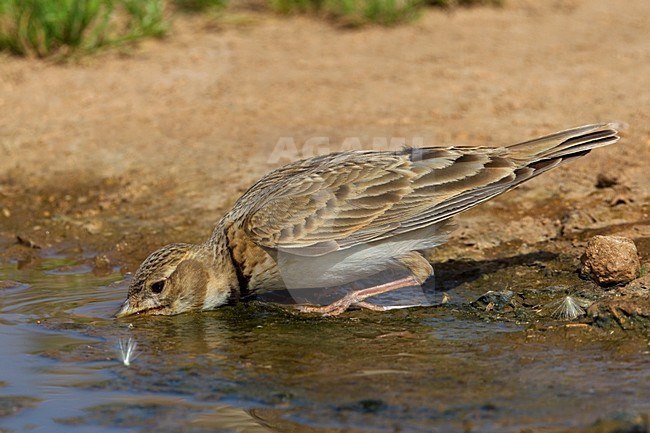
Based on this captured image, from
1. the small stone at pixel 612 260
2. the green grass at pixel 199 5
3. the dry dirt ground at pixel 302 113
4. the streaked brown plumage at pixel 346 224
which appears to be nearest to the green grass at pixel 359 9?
the dry dirt ground at pixel 302 113

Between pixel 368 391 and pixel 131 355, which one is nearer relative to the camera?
pixel 368 391

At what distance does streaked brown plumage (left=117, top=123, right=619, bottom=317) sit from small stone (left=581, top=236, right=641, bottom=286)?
0.56 m

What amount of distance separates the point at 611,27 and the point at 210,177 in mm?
5256

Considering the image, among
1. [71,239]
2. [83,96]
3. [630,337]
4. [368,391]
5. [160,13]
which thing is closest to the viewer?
[368,391]

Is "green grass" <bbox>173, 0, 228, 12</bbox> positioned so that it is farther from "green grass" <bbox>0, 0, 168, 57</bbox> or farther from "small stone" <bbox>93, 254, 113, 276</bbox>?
"small stone" <bbox>93, 254, 113, 276</bbox>

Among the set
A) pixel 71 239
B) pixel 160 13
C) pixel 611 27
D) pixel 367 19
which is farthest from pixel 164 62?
pixel 611 27

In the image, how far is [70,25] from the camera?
36.9 feet

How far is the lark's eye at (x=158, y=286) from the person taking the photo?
22.5ft

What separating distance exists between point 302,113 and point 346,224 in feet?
12.5

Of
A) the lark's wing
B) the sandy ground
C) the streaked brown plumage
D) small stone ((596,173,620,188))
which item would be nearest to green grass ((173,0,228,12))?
the sandy ground

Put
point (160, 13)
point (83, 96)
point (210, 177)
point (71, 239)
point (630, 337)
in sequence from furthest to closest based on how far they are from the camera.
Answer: point (160, 13) → point (83, 96) → point (210, 177) → point (71, 239) → point (630, 337)

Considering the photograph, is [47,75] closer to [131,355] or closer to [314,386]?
[131,355]

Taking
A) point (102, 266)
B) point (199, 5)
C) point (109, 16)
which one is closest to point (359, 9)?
point (199, 5)

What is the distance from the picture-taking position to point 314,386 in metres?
5.43
